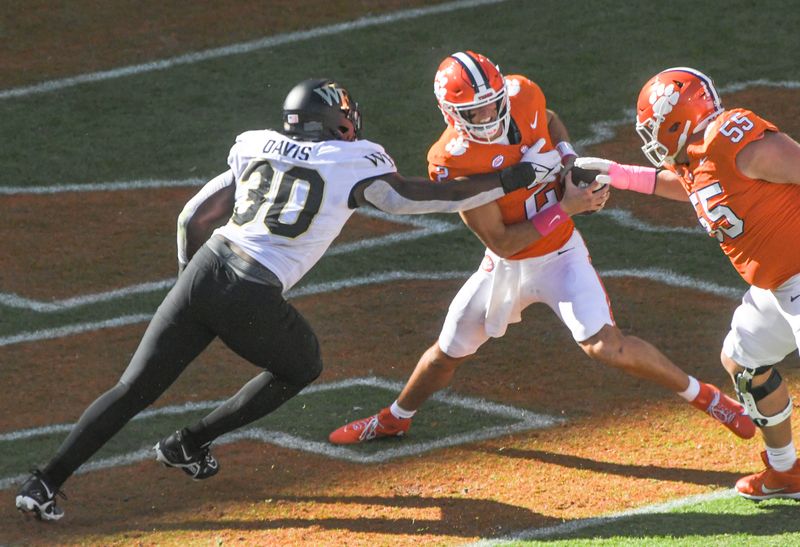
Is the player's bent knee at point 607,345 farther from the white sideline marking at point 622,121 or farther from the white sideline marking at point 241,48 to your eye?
the white sideline marking at point 241,48

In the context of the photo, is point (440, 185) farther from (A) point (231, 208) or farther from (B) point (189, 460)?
(B) point (189, 460)

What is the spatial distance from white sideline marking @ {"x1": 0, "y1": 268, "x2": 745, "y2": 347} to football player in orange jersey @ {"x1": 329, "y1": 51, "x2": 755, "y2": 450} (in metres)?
2.49

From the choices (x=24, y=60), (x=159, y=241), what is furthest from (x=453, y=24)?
(x=159, y=241)

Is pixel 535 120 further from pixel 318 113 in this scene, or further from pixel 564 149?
pixel 318 113

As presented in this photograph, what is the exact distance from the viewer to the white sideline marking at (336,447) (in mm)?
7055

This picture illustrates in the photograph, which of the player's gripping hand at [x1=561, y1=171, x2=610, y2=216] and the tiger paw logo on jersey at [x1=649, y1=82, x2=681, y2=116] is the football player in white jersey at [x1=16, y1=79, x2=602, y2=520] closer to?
the player's gripping hand at [x1=561, y1=171, x2=610, y2=216]

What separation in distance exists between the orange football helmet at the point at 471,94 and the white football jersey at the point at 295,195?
1.49 ft

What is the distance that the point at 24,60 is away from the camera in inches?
570

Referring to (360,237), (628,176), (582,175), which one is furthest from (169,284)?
(628,176)

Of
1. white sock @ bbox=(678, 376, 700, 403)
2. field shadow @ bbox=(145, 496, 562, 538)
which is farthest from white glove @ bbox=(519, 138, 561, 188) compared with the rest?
field shadow @ bbox=(145, 496, 562, 538)

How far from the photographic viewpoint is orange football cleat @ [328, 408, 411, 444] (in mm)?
7184

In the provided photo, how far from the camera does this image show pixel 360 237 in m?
10.5

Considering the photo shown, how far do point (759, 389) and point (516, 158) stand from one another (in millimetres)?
1615

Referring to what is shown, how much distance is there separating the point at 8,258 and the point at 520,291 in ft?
15.8
